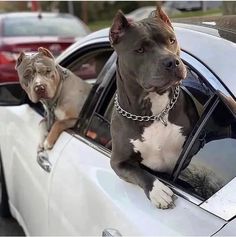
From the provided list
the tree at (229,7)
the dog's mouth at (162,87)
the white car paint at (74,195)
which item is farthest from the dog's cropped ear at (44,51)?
Answer: the tree at (229,7)

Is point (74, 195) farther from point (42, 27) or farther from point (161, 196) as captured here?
point (42, 27)

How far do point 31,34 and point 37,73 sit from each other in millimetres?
6767

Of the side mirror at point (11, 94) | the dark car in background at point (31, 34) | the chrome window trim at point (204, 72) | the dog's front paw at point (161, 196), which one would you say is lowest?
the dark car in background at point (31, 34)

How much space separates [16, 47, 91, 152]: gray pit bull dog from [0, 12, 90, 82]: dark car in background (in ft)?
16.4

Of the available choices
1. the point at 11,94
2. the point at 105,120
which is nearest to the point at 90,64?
the point at 11,94

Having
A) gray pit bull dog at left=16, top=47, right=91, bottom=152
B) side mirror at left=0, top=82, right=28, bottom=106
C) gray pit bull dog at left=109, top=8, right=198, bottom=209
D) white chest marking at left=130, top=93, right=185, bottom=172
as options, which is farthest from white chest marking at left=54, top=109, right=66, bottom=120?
white chest marking at left=130, top=93, right=185, bottom=172

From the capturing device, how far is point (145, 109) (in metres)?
2.29

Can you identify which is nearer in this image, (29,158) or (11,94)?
(29,158)

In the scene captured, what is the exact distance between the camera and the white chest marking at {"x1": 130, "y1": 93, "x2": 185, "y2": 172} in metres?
2.26

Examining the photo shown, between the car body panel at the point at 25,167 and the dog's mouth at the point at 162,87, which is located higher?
the dog's mouth at the point at 162,87

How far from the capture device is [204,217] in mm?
1803

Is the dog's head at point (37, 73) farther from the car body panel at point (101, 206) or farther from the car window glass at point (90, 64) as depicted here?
the car window glass at point (90, 64)

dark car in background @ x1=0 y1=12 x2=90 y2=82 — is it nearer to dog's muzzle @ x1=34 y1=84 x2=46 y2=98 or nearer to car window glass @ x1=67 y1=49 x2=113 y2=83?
car window glass @ x1=67 y1=49 x2=113 y2=83

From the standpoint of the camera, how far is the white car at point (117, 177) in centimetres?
191
